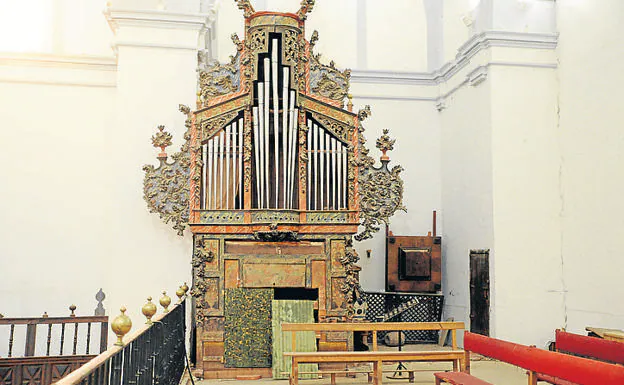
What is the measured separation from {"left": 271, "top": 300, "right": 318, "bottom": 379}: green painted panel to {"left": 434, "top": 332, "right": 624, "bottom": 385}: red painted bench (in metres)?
2.07

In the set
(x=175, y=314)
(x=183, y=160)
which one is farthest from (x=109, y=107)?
(x=175, y=314)

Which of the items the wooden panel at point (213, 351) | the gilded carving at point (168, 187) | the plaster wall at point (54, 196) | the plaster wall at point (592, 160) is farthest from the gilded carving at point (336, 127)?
the plaster wall at point (54, 196)

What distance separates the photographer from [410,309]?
1116 cm

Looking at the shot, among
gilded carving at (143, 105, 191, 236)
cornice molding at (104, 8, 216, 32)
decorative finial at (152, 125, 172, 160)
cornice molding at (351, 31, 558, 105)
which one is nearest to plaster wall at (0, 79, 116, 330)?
cornice molding at (104, 8, 216, 32)

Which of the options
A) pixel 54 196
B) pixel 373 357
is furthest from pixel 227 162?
pixel 54 196

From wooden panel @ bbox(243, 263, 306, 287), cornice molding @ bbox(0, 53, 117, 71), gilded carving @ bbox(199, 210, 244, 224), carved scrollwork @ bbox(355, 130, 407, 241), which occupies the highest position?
cornice molding @ bbox(0, 53, 117, 71)

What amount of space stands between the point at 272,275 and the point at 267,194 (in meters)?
1.04

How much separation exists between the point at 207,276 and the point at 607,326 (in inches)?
202

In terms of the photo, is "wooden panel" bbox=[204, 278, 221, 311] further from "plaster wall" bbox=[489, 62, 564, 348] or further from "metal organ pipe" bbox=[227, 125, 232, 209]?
"plaster wall" bbox=[489, 62, 564, 348]

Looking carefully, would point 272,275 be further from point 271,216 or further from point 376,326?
point 376,326

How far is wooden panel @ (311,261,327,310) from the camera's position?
816cm

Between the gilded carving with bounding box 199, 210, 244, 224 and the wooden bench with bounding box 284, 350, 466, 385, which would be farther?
the gilded carving with bounding box 199, 210, 244, 224

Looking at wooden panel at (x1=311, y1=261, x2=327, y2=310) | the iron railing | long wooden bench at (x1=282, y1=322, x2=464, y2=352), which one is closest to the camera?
the iron railing

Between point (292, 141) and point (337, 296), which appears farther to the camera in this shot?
point (292, 141)
